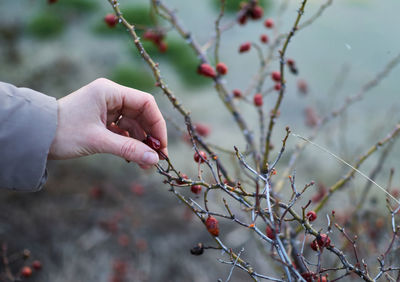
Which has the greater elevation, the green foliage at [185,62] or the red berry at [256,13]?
the red berry at [256,13]

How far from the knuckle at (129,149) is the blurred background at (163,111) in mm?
1174

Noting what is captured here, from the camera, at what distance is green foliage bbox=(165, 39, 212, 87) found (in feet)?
11.6

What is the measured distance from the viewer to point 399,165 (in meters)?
2.80

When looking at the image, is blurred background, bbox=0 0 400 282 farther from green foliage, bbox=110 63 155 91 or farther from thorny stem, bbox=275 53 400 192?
thorny stem, bbox=275 53 400 192

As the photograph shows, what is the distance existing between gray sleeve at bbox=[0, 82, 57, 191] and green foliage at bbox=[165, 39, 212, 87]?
7.67ft

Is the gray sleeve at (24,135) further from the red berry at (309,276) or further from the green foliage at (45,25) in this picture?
the green foliage at (45,25)

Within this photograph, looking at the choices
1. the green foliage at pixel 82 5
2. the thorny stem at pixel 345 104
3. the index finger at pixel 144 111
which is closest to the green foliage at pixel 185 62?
the green foliage at pixel 82 5

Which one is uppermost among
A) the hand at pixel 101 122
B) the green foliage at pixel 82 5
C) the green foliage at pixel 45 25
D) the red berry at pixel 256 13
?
the red berry at pixel 256 13

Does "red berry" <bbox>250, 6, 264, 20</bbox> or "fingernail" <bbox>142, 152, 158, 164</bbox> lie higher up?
"red berry" <bbox>250, 6, 264, 20</bbox>

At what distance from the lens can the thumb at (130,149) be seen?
1.11 metres

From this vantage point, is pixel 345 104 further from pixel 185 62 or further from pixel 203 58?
pixel 185 62

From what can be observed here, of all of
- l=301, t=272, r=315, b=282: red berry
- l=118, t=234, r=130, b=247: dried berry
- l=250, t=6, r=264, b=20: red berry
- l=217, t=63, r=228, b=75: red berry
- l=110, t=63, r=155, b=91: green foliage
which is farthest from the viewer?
l=110, t=63, r=155, b=91: green foliage

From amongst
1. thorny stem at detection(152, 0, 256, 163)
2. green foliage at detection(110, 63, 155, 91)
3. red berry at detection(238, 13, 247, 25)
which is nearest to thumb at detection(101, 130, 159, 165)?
thorny stem at detection(152, 0, 256, 163)

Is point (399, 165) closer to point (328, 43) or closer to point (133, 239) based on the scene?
point (328, 43)
